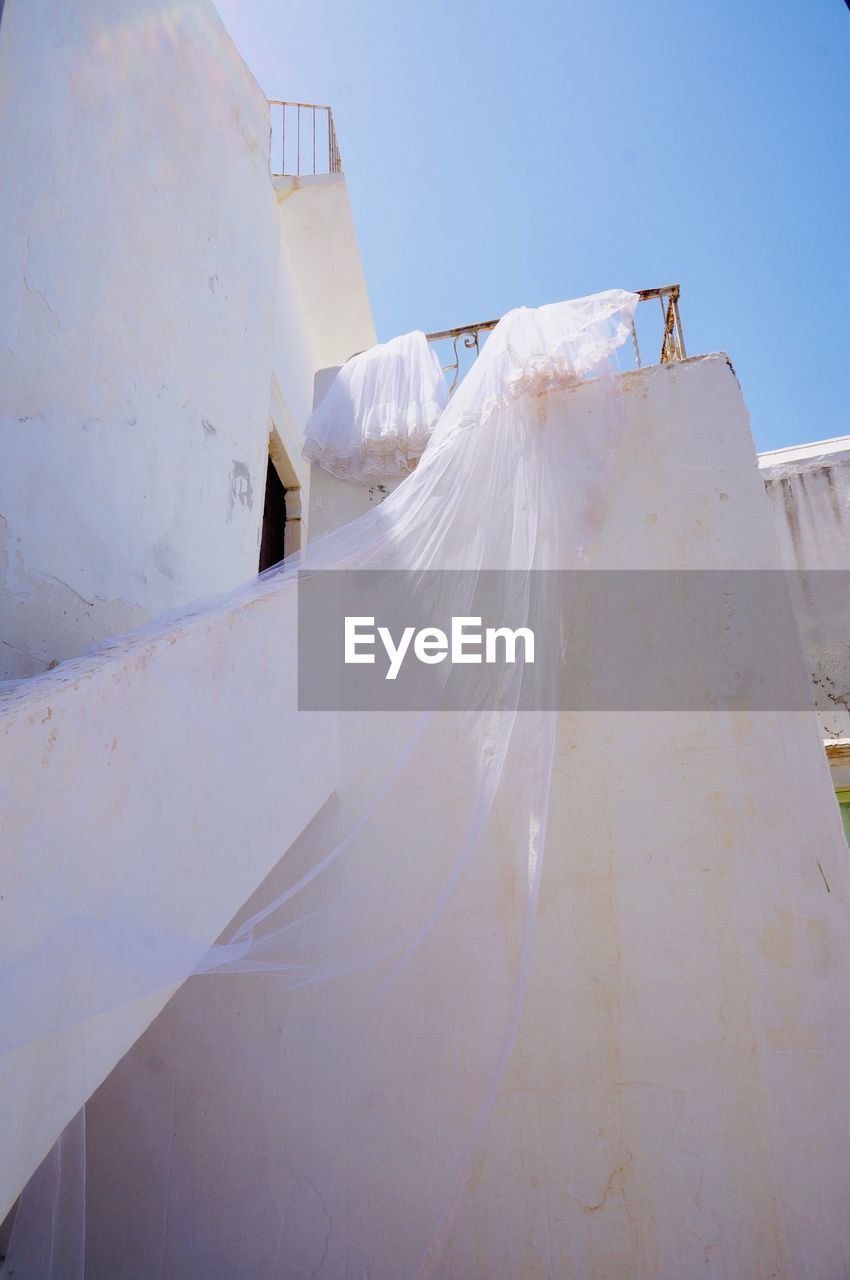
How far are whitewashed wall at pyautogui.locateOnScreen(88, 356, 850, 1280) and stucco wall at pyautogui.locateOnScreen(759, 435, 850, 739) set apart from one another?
7.59ft

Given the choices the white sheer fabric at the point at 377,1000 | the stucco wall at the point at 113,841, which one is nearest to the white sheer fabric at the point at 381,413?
the white sheer fabric at the point at 377,1000

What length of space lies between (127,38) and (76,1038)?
3.92 metres

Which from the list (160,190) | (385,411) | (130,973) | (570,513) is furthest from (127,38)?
(130,973)

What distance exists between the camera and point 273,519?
588cm

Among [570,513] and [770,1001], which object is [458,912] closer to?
[770,1001]

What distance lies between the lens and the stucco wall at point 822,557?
4.38m

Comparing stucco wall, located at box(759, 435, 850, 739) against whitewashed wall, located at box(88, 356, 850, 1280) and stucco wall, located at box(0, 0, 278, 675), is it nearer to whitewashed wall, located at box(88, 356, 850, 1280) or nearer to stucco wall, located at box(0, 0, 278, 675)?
whitewashed wall, located at box(88, 356, 850, 1280)

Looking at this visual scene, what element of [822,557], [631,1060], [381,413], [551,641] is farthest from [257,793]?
[822,557]

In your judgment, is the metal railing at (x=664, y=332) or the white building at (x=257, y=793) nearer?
the white building at (x=257, y=793)

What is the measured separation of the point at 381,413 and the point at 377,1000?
2360 millimetres

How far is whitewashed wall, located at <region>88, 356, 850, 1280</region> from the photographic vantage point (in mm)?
1988

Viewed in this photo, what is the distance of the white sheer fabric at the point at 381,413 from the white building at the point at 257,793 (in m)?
0.12

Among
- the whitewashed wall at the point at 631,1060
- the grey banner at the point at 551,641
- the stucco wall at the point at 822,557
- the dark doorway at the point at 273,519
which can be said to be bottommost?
the whitewashed wall at the point at 631,1060

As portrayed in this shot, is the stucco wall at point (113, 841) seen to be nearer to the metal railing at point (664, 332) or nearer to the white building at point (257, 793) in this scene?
the white building at point (257, 793)
